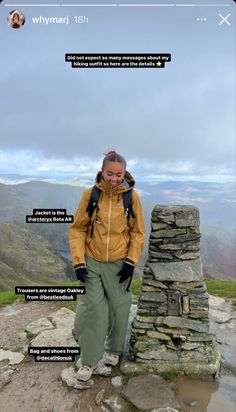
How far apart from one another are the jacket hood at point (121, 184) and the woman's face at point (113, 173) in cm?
9

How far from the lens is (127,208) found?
6.39m

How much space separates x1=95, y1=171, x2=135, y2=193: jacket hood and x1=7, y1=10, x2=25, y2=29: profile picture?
504 centimetres

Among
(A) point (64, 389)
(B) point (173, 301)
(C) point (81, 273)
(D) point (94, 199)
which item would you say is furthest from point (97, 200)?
(A) point (64, 389)

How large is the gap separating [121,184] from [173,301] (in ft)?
9.10

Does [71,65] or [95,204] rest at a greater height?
[71,65]

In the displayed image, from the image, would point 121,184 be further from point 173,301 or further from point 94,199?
point 173,301

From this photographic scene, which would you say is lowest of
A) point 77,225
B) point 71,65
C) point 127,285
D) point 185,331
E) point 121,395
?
point 121,395

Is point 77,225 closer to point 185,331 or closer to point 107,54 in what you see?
point 185,331

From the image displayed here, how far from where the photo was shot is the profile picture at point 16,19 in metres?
8.79

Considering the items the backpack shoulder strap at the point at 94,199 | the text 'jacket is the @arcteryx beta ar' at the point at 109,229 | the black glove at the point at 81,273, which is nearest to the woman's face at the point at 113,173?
the text 'jacket is the @arcteryx beta ar' at the point at 109,229

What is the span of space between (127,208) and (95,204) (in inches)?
22.4

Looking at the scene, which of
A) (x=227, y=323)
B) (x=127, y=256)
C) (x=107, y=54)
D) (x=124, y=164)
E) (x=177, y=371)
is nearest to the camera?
(x=124, y=164)

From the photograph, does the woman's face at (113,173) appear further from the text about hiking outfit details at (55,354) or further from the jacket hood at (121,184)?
the text about hiking outfit details at (55,354)

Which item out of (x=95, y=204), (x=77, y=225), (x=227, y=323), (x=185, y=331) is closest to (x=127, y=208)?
(x=95, y=204)
